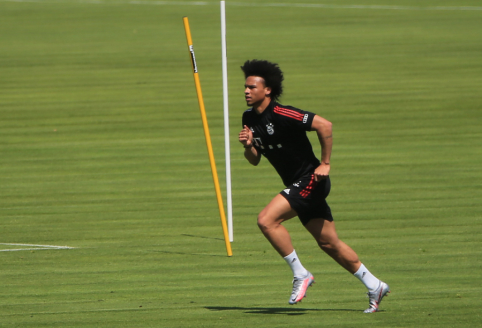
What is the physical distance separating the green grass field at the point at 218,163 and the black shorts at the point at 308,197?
827 mm

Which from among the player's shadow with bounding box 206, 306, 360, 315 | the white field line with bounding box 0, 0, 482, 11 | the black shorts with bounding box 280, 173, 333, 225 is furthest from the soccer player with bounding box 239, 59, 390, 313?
the white field line with bounding box 0, 0, 482, 11

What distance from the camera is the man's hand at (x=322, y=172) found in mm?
5746

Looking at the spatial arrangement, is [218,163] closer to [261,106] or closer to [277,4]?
[261,106]

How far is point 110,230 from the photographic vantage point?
1005 centimetres

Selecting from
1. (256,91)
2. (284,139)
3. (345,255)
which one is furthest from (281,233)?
(256,91)

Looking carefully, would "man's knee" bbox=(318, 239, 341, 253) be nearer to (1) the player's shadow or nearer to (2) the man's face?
(1) the player's shadow

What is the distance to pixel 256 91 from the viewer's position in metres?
5.95

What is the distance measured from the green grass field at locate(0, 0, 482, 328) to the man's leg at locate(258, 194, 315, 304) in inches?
10.6

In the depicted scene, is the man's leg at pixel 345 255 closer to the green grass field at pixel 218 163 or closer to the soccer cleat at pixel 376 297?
the soccer cleat at pixel 376 297

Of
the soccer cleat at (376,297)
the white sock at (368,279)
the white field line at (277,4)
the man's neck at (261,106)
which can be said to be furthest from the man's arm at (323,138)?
the white field line at (277,4)

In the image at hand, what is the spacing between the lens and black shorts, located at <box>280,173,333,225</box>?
581cm

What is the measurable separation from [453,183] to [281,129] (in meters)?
7.08

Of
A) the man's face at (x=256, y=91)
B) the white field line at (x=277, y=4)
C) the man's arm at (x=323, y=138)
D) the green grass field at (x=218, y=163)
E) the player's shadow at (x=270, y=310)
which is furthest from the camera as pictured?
the white field line at (x=277, y=4)

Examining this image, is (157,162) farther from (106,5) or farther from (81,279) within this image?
(106,5)
